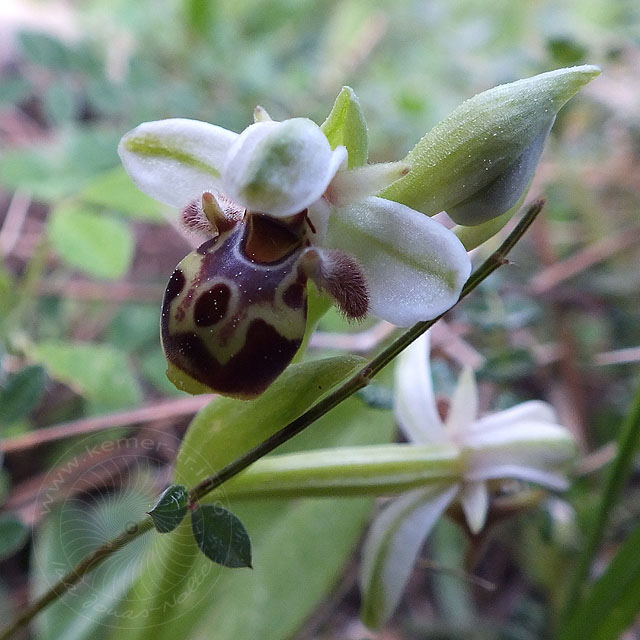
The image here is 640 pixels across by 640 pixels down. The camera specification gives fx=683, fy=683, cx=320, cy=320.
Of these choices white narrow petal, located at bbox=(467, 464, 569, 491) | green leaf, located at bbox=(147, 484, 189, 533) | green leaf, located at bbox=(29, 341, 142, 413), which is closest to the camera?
green leaf, located at bbox=(147, 484, 189, 533)

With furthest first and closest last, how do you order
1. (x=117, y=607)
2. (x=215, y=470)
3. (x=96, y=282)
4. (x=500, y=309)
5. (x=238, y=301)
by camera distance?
1. (x=96, y=282)
2. (x=500, y=309)
3. (x=117, y=607)
4. (x=215, y=470)
5. (x=238, y=301)

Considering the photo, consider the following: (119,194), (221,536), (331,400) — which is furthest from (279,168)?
(119,194)

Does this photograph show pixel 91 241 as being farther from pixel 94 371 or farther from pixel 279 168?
pixel 279 168

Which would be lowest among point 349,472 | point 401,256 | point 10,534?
point 349,472

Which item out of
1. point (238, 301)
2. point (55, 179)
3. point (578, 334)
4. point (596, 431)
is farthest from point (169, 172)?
point (578, 334)

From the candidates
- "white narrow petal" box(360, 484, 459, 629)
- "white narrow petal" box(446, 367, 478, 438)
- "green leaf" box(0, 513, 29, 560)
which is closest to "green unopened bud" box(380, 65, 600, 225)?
"white narrow petal" box(446, 367, 478, 438)

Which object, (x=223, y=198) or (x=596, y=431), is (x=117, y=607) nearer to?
(x=223, y=198)

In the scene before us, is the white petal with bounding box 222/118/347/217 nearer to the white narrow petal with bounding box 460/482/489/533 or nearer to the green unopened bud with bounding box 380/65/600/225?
the green unopened bud with bounding box 380/65/600/225
